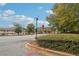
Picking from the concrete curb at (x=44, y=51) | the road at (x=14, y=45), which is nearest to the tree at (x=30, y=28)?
the road at (x=14, y=45)

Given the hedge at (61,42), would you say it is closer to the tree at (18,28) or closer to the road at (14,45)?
the road at (14,45)

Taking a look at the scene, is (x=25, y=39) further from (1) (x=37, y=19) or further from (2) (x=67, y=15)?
(2) (x=67, y=15)

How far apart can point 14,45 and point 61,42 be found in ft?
2.30

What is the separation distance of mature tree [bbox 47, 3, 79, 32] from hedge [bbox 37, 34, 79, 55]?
0.11m

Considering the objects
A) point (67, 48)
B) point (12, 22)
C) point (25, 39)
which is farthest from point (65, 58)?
point (12, 22)

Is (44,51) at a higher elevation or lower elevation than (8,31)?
lower

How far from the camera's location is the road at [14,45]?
13.2 feet

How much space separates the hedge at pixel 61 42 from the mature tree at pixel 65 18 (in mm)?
105

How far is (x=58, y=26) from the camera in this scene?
4.10 m

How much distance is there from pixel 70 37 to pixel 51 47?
1.04 ft

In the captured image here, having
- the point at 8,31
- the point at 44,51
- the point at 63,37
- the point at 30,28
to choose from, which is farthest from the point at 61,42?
the point at 8,31

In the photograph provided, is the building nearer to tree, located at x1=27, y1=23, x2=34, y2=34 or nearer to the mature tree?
tree, located at x1=27, y1=23, x2=34, y2=34

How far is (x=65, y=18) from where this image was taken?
4078 mm

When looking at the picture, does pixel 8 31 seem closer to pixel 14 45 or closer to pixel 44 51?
pixel 14 45
